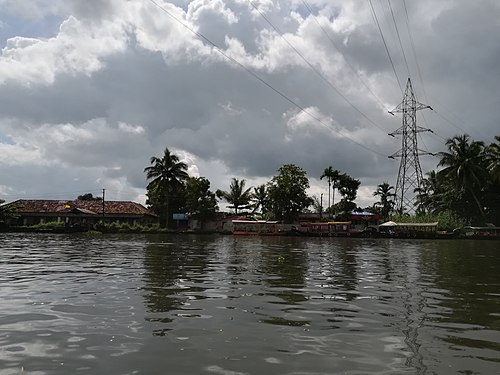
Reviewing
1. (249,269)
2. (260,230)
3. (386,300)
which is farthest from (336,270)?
(260,230)

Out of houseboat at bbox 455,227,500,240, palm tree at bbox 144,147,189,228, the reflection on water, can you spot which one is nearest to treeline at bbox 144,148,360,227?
palm tree at bbox 144,147,189,228

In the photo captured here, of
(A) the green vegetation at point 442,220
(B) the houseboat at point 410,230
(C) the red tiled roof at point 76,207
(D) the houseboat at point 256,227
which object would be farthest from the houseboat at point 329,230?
(C) the red tiled roof at point 76,207

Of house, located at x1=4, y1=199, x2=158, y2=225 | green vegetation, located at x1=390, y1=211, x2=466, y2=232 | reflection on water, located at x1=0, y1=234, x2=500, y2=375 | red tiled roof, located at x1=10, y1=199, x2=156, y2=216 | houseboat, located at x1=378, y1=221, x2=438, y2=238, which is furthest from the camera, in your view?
red tiled roof, located at x1=10, y1=199, x2=156, y2=216

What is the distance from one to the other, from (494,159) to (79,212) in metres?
66.1

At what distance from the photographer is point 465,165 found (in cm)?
6356

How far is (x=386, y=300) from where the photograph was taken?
10.9 meters

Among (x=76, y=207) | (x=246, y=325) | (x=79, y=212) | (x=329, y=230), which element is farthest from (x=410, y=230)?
(x=246, y=325)

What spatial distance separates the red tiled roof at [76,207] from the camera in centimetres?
8019

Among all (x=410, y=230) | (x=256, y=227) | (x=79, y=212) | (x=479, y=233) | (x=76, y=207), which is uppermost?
(x=76, y=207)

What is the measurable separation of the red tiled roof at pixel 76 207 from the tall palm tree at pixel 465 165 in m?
52.1

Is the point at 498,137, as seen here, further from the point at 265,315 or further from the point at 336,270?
the point at 265,315

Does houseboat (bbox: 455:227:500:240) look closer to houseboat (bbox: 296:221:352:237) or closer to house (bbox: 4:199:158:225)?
houseboat (bbox: 296:221:352:237)

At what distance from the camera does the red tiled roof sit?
80.2 m

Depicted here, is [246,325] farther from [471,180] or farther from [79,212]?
[79,212]
